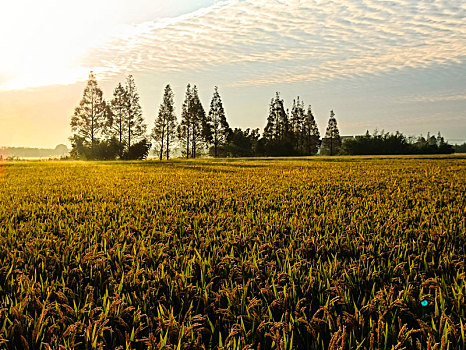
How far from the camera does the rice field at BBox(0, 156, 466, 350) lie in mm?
1662

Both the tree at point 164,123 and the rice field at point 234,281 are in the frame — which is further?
the tree at point 164,123

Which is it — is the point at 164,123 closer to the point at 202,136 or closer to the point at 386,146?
the point at 202,136

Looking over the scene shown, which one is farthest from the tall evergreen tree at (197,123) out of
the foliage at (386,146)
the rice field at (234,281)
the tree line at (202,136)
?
the rice field at (234,281)

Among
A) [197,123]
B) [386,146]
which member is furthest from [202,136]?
[386,146]

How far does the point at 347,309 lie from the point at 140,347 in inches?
41.2

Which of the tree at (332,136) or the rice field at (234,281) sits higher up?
the tree at (332,136)

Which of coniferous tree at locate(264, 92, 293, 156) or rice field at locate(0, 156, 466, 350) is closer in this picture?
rice field at locate(0, 156, 466, 350)

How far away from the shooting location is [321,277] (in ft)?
7.88

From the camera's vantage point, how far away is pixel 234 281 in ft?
Result: 7.66

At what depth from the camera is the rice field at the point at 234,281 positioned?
1.66 metres

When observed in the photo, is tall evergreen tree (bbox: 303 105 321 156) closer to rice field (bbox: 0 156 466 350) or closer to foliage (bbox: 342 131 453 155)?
foliage (bbox: 342 131 453 155)

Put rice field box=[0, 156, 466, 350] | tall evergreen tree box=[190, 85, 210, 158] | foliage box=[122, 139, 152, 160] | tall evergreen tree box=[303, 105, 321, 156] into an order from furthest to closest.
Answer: tall evergreen tree box=[303, 105, 321, 156] < tall evergreen tree box=[190, 85, 210, 158] < foliage box=[122, 139, 152, 160] < rice field box=[0, 156, 466, 350]

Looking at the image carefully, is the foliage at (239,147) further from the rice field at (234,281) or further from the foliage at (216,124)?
the rice field at (234,281)

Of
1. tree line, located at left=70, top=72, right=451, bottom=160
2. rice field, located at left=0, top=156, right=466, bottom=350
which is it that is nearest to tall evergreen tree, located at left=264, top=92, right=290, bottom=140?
tree line, located at left=70, top=72, right=451, bottom=160
